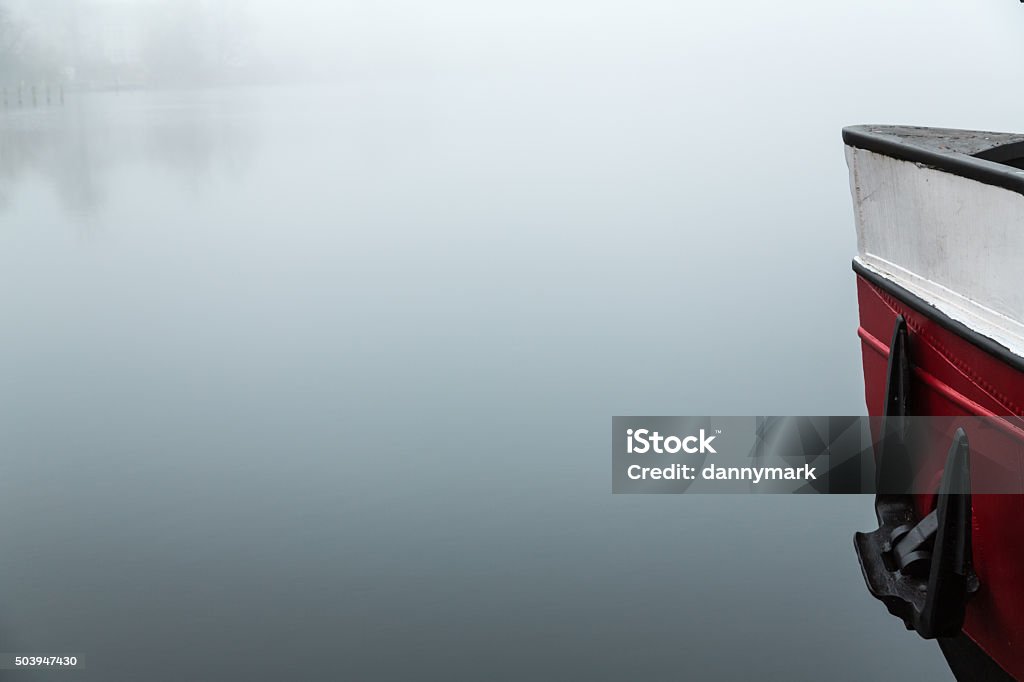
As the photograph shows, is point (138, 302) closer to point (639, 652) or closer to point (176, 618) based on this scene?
point (176, 618)

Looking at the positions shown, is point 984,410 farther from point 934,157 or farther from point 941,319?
point 934,157

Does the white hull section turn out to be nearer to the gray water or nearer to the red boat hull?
the red boat hull

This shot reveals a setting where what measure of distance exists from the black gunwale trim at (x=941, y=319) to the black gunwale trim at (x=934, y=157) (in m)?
0.45

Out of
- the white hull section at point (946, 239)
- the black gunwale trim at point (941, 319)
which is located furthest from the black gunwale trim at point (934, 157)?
the black gunwale trim at point (941, 319)

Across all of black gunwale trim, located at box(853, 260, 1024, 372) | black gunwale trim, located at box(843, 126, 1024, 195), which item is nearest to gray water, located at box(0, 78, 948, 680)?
black gunwale trim, located at box(853, 260, 1024, 372)

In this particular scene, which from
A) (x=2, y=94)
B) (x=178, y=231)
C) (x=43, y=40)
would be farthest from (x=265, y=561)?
(x=43, y=40)

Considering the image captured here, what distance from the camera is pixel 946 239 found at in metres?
3.89

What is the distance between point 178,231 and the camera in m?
17.9

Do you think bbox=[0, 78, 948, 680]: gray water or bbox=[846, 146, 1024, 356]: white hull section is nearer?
bbox=[846, 146, 1024, 356]: white hull section

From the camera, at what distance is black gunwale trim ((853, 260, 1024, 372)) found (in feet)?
11.3

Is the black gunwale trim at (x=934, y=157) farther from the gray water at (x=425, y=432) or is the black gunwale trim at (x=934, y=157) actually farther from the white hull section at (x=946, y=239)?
the gray water at (x=425, y=432)

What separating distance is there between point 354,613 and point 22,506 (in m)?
2.37

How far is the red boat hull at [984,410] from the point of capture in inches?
138

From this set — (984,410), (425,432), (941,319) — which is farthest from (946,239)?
(425,432)
